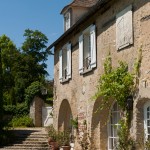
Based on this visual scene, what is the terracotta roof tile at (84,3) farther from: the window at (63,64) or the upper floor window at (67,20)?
the window at (63,64)

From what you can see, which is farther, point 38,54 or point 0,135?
point 38,54

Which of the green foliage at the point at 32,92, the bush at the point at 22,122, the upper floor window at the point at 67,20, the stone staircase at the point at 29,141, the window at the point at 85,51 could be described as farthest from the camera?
the green foliage at the point at 32,92

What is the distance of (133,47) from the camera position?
10.3 meters

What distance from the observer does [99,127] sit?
12758 millimetres

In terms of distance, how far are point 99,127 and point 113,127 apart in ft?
2.11

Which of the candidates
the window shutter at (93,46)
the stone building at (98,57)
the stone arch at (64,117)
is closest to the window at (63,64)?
the stone building at (98,57)

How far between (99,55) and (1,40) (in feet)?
98.2

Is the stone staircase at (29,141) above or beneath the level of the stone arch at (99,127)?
beneath

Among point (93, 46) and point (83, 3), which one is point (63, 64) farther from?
point (93, 46)

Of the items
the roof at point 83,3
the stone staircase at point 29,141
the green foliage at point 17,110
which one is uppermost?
the roof at point 83,3

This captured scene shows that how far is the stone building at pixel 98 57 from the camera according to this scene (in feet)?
32.2

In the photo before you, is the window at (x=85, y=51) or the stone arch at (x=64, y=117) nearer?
the window at (x=85, y=51)

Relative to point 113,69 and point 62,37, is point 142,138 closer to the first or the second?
point 113,69

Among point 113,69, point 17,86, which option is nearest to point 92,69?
point 113,69
